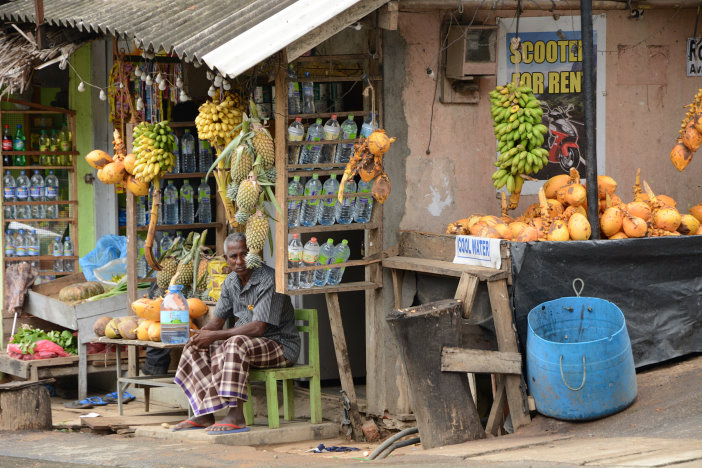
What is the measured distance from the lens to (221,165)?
7762mm

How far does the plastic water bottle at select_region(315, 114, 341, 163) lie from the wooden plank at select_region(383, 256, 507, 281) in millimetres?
877

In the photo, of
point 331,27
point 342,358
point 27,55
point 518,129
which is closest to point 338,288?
point 342,358

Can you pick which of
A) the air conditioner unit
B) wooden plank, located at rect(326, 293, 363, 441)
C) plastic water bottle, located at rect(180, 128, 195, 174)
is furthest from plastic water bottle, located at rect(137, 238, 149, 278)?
the air conditioner unit

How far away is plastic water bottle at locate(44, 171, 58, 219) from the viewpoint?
10.5m

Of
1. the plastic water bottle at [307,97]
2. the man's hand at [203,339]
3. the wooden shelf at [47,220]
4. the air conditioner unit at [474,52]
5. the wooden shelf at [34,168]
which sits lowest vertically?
the man's hand at [203,339]

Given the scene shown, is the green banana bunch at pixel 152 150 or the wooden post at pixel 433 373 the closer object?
the wooden post at pixel 433 373

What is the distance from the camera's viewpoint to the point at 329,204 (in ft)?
24.5

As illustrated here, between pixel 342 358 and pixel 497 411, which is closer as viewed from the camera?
pixel 497 411

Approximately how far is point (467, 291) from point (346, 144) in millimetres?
1480

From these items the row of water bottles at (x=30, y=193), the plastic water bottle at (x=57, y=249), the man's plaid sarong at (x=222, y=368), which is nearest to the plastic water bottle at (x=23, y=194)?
the row of water bottles at (x=30, y=193)

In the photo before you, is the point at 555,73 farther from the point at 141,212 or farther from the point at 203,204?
the point at 141,212

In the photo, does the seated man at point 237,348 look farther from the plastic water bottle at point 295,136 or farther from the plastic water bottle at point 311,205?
the plastic water bottle at point 295,136

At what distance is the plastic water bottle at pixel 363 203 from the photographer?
7.53 meters

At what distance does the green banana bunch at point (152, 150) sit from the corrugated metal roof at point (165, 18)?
79 cm
